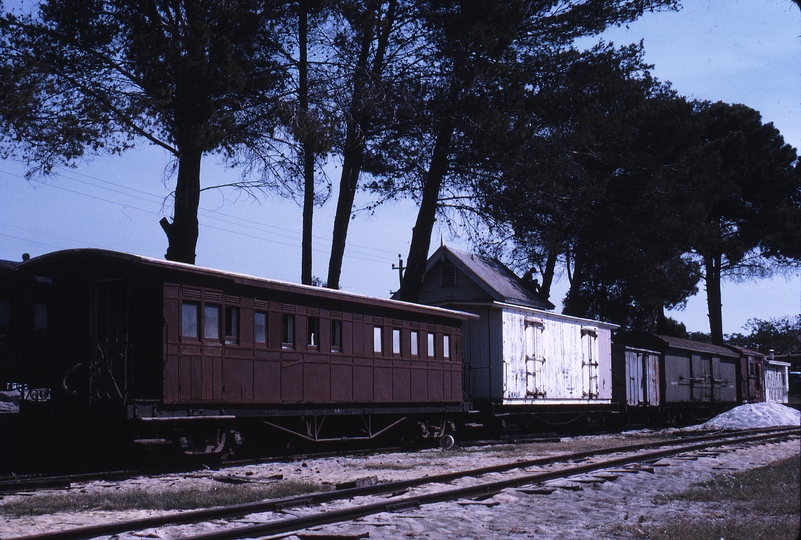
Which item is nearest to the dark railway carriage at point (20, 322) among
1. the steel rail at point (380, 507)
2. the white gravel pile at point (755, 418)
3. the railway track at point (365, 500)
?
the railway track at point (365, 500)

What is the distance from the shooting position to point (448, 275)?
3338 centimetres

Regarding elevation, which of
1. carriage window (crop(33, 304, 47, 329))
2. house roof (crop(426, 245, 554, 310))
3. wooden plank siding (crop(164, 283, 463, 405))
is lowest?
wooden plank siding (crop(164, 283, 463, 405))

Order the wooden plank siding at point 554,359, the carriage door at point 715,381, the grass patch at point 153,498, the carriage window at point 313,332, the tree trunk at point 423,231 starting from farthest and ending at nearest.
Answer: the carriage door at point 715,381 → the tree trunk at point 423,231 → the wooden plank siding at point 554,359 → the carriage window at point 313,332 → the grass patch at point 153,498

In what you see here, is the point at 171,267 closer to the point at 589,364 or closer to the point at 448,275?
the point at 589,364

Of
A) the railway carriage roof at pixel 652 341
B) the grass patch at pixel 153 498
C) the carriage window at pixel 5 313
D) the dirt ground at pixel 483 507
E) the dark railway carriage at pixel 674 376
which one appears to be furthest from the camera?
the railway carriage roof at pixel 652 341

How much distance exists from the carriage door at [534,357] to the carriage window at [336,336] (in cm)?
718

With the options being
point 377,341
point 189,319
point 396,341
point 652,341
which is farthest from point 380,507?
point 652,341

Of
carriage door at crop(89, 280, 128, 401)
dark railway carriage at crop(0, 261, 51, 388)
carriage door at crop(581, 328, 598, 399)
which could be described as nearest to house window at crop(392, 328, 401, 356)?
carriage door at crop(89, 280, 128, 401)

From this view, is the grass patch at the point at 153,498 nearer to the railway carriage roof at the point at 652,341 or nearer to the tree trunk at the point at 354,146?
the tree trunk at the point at 354,146

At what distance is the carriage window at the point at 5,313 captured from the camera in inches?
818

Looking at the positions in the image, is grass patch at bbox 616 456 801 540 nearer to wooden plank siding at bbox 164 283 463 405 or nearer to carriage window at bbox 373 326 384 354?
wooden plank siding at bbox 164 283 463 405

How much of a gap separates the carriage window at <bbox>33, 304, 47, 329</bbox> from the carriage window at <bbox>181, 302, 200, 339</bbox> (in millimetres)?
9195

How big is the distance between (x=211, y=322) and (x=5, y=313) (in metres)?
9.00

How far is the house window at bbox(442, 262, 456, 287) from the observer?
33.2 metres
